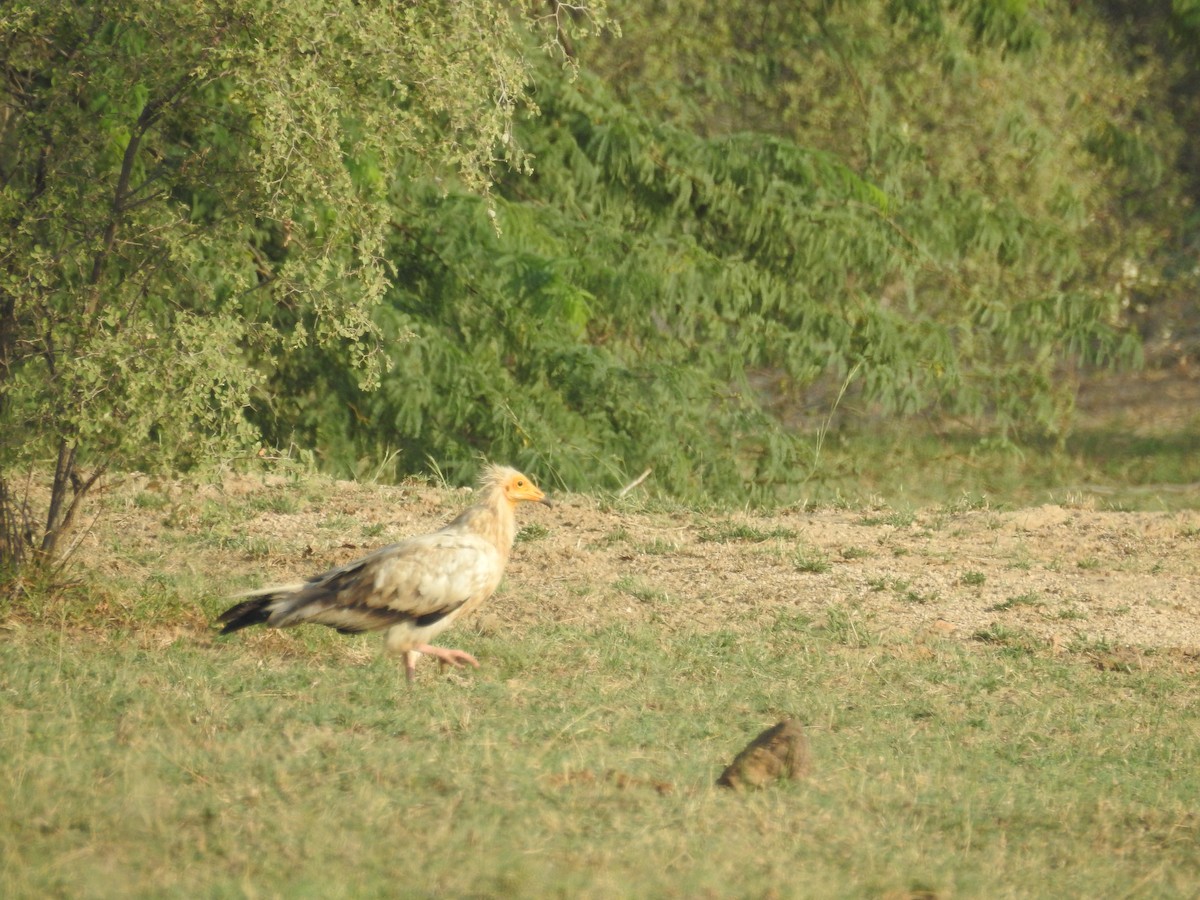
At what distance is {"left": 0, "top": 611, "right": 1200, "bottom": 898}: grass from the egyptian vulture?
217 mm

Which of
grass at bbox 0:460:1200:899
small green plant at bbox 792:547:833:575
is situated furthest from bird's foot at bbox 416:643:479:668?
small green plant at bbox 792:547:833:575

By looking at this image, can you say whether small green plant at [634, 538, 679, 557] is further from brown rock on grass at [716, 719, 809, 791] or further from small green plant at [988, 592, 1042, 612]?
brown rock on grass at [716, 719, 809, 791]

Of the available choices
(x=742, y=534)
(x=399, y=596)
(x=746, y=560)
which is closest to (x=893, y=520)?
(x=742, y=534)

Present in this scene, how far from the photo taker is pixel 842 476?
1478 centimetres

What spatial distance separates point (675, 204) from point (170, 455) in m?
7.11

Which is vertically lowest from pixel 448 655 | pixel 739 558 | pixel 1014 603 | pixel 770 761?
pixel 739 558

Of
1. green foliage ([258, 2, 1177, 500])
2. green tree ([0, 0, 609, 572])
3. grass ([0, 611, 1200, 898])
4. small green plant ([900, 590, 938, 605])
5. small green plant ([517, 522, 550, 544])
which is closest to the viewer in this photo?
grass ([0, 611, 1200, 898])

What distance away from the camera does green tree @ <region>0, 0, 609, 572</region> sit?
22.2ft

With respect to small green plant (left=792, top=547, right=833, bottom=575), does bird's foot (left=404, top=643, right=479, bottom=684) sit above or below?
above

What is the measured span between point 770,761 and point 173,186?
13.7 feet

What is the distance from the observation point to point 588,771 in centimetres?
540

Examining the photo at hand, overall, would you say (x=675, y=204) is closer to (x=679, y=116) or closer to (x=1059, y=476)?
(x=679, y=116)

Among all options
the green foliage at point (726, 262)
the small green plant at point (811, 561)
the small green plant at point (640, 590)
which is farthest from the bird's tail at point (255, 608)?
the green foliage at point (726, 262)

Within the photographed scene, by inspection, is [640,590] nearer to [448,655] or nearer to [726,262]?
[448,655]
